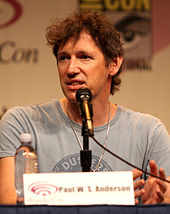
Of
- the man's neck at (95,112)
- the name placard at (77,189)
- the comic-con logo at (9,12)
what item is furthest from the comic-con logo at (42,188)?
the comic-con logo at (9,12)

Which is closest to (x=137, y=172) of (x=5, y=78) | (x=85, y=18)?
(x=85, y=18)

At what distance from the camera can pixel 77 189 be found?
4.57 ft

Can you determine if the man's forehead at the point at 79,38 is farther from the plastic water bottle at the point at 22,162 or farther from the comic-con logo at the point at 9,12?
the comic-con logo at the point at 9,12

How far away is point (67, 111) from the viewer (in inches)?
92.6

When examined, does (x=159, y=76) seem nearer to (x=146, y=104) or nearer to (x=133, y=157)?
(x=146, y=104)

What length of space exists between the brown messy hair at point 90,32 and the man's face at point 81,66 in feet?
0.11

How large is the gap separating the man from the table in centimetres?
71

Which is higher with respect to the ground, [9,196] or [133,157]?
[133,157]

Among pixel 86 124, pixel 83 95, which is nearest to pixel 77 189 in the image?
pixel 86 124

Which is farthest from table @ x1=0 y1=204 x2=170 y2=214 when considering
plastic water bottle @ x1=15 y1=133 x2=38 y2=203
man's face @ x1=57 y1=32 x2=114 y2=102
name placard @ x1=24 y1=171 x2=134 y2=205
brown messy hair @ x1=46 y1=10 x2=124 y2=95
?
brown messy hair @ x1=46 y1=10 x2=124 y2=95

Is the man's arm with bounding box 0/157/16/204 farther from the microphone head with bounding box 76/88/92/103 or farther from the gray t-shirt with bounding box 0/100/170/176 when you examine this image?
the microphone head with bounding box 76/88/92/103

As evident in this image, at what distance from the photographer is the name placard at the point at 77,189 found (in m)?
1.38

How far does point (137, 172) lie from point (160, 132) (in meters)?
0.59

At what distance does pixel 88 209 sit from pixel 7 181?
728 mm
